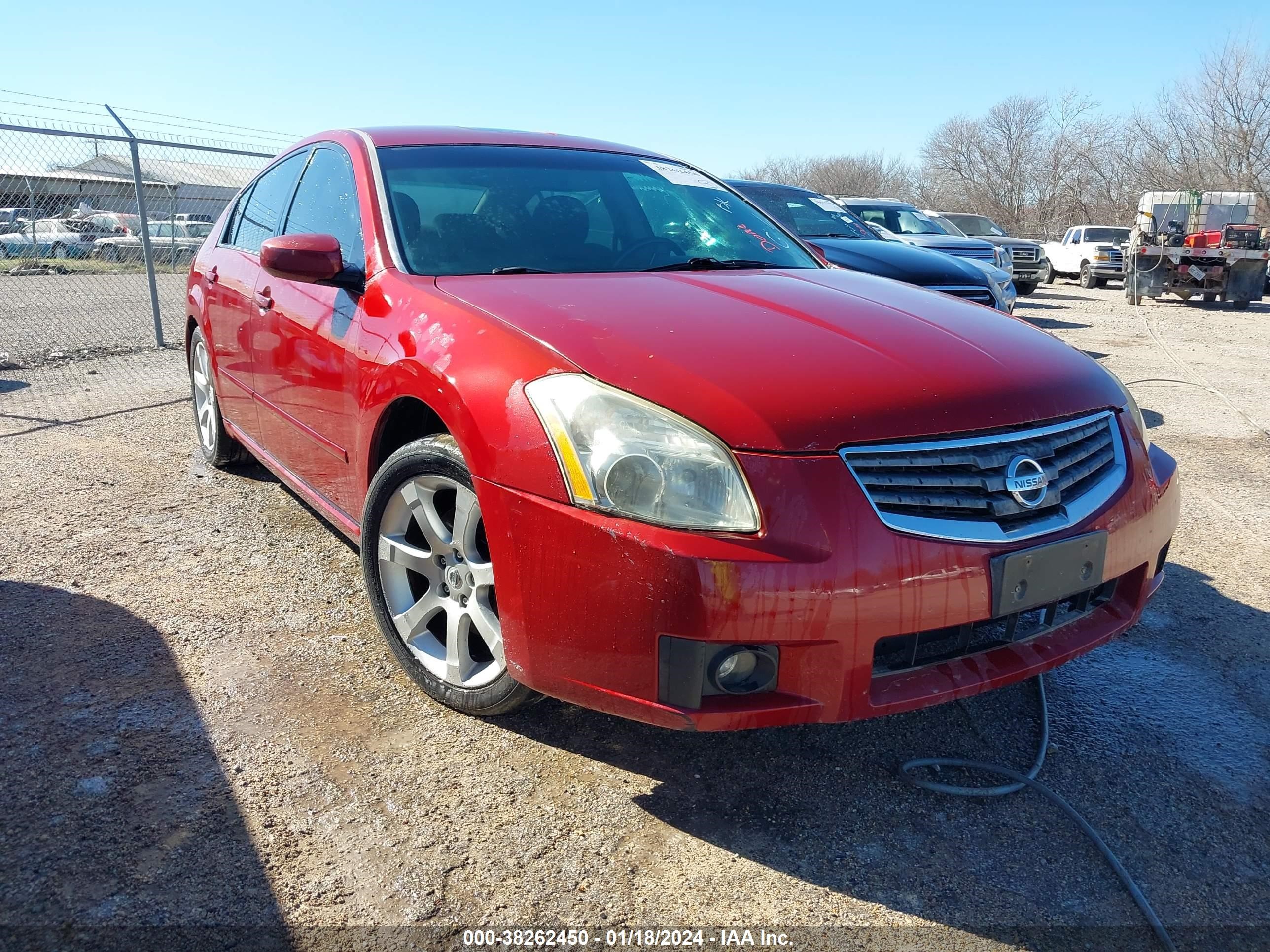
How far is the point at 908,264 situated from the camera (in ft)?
24.9

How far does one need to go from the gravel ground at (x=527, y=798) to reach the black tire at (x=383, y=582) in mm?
101

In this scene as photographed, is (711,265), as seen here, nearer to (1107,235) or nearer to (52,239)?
(52,239)

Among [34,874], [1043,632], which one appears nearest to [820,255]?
[1043,632]

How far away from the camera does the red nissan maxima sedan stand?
201 centimetres

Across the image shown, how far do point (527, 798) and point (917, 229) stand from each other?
12864mm

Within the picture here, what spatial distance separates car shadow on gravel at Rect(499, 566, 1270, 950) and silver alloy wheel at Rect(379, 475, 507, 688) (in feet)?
0.84

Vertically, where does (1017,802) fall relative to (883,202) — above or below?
below

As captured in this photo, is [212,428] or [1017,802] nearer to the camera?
[1017,802]

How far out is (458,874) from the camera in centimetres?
204

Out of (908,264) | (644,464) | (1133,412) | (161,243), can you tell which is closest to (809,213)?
(908,264)

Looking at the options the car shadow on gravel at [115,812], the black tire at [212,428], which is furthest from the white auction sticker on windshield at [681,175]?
the car shadow on gravel at [115,812]

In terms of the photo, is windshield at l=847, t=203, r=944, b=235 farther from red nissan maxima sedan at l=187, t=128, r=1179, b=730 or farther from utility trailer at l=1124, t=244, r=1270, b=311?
red nissan maxima sedan at l=187, t=128, r=1179, b=730

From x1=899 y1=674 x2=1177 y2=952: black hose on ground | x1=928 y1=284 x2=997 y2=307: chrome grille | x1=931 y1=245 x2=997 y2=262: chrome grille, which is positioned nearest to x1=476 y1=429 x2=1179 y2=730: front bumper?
x1=899 y1=674 x2=1177 y2=952: black hose on ground

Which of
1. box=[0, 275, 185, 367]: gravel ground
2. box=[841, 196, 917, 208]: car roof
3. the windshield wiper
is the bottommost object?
box=[0, 275, 185, 367]: gravel ground
